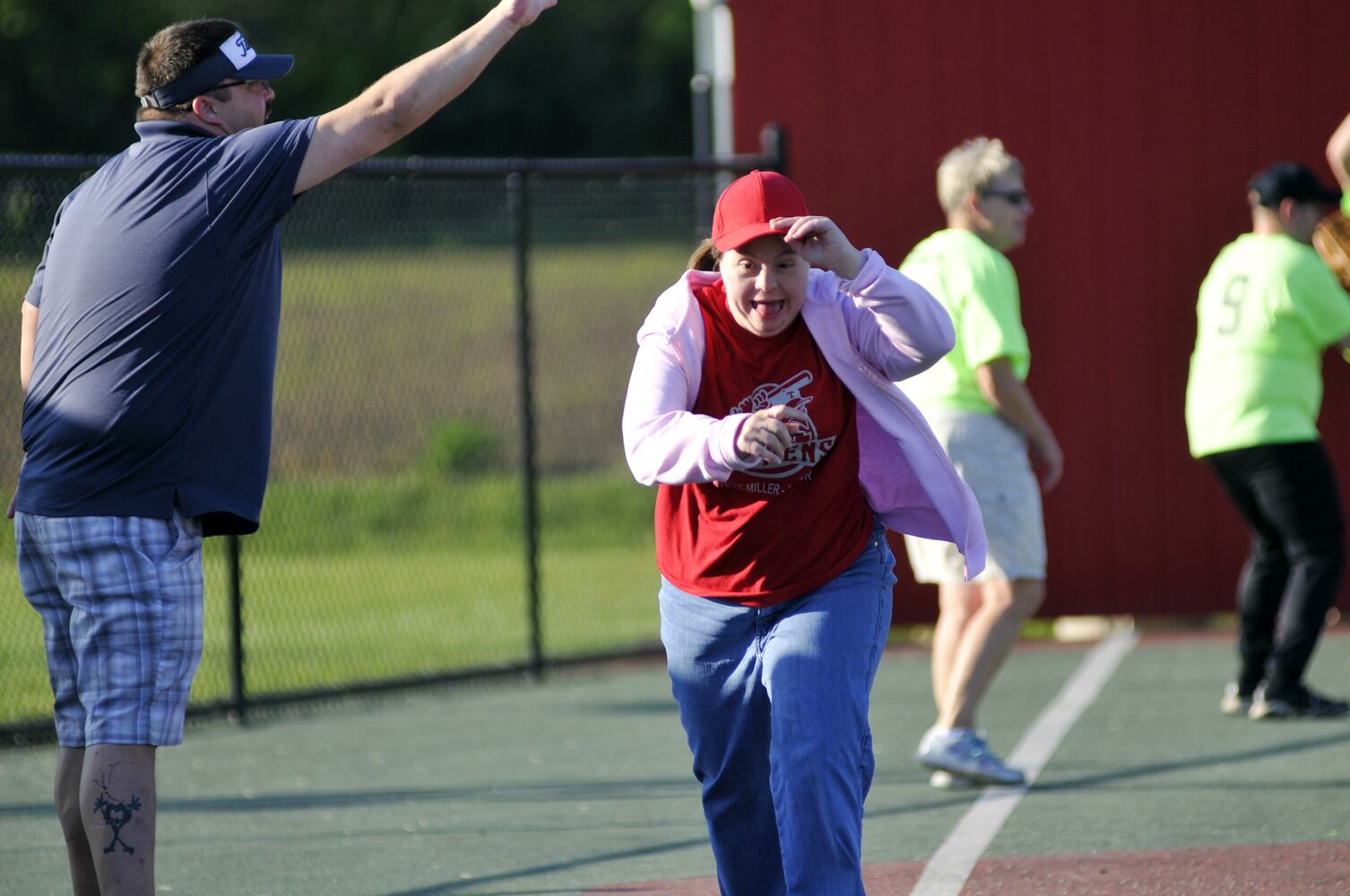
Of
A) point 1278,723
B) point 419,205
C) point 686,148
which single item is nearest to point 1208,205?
point 1278,723

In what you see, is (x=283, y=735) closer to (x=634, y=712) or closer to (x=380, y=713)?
(x=380, y=713)

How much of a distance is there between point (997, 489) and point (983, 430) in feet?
0.68

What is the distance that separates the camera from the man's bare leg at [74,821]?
389cm

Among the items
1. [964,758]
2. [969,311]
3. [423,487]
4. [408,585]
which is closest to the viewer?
[969,311]

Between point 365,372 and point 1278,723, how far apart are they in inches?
684

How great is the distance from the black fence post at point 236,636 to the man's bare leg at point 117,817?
3979mm

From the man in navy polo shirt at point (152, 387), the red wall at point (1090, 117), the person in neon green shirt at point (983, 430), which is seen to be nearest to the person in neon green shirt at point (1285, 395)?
the person in neon green shirt at point (983, 430)

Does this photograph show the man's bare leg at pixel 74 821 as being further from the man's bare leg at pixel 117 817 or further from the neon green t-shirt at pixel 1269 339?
the neon green t-shirt at pixel 1269 339

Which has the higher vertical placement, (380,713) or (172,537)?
(172,537)

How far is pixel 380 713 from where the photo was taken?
815 cm

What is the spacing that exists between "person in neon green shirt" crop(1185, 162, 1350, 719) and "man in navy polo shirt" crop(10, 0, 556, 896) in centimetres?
424

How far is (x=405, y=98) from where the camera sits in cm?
355

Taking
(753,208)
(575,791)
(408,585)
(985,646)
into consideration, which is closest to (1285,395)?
(985,646)

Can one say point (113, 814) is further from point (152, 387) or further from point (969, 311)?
point (969, 311)
